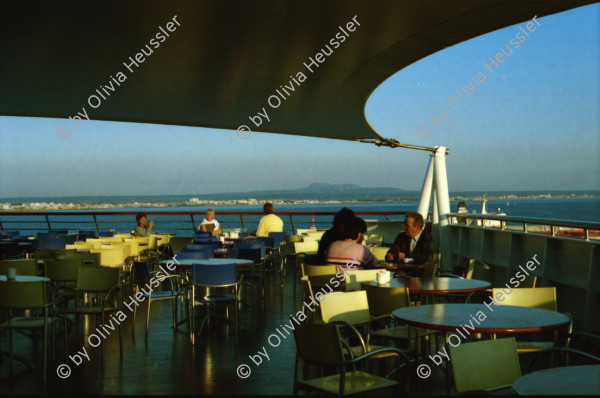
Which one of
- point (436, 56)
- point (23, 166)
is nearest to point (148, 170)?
point (23, 166)

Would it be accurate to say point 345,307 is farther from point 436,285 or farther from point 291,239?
point 291,239

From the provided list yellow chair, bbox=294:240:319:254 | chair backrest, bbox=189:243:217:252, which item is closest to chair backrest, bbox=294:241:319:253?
yellow chair, bbox=294:240:319:254

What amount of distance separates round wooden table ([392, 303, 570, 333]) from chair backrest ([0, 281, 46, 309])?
2.70 meters

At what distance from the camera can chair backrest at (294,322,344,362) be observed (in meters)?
2.57

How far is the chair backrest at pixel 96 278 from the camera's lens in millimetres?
5027

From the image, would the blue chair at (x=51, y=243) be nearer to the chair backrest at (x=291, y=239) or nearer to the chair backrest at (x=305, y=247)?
the chair backrest at (x=291, y=239)

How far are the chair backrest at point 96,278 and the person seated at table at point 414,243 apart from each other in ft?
9.54

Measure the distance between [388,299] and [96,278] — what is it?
108 inches

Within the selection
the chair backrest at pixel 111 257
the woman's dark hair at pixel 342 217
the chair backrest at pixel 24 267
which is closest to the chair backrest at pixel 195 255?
the chair backrest at pixel 111 257

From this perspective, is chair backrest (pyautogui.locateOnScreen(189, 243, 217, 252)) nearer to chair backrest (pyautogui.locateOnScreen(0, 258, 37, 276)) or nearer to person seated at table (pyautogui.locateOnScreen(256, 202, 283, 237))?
chair backrest (pyautogui.locateOnScreen(0, 258, 37, 276))

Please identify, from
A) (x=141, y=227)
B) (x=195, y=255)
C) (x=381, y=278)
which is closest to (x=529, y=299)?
(x=381, y=278)

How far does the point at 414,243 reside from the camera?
21.7 feet

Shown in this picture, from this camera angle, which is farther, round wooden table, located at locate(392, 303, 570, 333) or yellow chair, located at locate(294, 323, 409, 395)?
round wooden table, located at locate(392, 303, 570, 333)

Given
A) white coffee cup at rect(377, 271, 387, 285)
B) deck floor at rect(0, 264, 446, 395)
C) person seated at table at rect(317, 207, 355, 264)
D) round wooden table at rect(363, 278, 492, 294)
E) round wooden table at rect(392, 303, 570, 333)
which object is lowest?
deck floor at rect(0, 264, 446, 395)
